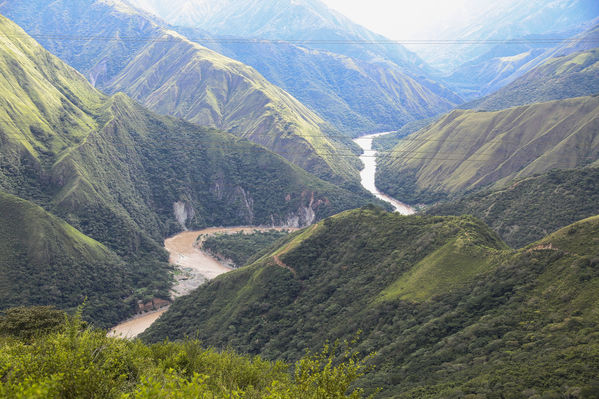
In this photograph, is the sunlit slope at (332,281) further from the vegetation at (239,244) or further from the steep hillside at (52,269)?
the vegetation at (239,244)

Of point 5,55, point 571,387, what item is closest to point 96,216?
point 5,55

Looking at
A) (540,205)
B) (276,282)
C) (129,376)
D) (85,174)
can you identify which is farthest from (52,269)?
(540,205)

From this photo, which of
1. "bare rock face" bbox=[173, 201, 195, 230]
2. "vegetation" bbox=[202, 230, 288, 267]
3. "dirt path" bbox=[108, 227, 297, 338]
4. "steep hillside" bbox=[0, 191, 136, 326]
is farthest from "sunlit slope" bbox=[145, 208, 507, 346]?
"bare rock face" bbox=[173, 201, 195, 230]

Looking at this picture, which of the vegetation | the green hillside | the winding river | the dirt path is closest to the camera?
the dirt path

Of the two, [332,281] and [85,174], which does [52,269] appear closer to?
[85,174]

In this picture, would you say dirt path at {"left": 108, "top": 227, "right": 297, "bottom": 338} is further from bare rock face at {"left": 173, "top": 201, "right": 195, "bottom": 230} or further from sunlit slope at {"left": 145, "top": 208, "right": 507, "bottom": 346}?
sunlit slope at {"left": 145, "top": 208, "right": 507, "bottom": 346}

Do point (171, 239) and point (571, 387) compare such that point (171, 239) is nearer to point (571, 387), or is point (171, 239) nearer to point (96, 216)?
point (96, 216)
